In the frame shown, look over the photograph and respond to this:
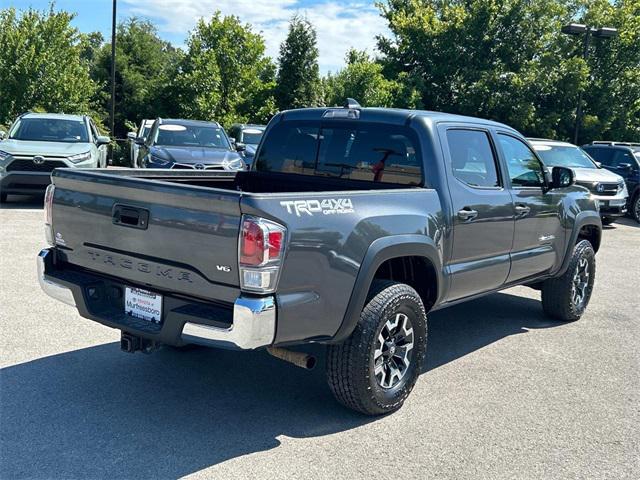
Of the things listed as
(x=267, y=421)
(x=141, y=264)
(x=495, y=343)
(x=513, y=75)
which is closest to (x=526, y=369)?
(x=495, y=343)

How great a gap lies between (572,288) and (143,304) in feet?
14.6

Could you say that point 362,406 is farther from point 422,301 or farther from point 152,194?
point 152,194

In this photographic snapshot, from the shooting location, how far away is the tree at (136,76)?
33375 mm

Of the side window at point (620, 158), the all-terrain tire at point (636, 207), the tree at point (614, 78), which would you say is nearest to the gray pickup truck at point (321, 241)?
the all-terrain tire at point (636, 207)

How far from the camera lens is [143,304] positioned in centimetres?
385

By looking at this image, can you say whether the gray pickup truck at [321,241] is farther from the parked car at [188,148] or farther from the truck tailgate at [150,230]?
the parked car at [188,148]

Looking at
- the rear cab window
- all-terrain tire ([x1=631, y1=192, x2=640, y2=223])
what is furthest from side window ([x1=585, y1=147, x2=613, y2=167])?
the rear cab window

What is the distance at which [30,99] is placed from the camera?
2677cm

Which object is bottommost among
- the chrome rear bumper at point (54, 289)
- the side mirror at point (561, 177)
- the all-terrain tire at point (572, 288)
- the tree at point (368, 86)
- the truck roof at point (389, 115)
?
the all-terrain tire at point (572, 288)

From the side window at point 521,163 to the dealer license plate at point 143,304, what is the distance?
320cm

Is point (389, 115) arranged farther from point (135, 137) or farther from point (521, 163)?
point (135, 137)

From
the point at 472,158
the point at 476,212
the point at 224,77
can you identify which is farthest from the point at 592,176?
the point at 224,77

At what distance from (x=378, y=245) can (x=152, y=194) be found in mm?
1336

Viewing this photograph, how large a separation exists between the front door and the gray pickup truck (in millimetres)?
21
